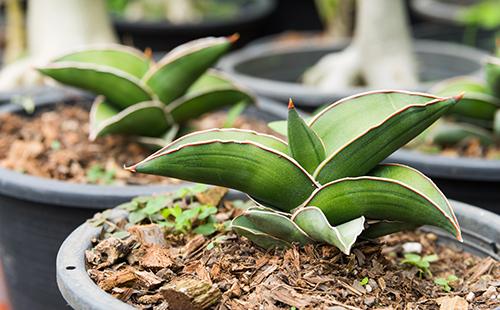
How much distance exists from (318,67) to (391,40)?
35 centimetres

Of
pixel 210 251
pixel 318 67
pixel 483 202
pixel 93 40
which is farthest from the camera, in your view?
pixel 318 67

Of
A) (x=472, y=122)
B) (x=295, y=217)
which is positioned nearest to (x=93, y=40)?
(x=472, y=122)

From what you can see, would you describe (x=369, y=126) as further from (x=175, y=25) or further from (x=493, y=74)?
(x=175, y=25)

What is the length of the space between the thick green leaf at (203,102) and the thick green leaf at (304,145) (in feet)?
2.60

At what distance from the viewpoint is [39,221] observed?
6.18 feet

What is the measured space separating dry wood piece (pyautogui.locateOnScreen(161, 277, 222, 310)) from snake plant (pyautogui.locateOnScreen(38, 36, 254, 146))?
0.82m

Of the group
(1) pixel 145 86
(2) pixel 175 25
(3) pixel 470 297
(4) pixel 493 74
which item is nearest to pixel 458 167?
(4) pixel 493 74

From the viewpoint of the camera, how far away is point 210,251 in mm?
1417

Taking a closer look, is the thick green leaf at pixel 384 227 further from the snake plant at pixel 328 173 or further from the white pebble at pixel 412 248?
the white pebble at pixel 412 248

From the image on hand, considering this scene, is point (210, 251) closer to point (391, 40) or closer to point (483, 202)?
point (483, 202)

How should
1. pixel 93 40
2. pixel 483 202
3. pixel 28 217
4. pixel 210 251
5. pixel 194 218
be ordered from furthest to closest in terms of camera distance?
pixel 93 40 → pixel 483 202 → pixel 28 217 → pixel 194 218 → pixel 210 251

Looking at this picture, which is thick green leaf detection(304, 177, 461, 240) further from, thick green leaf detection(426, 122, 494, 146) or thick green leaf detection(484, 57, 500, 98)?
thick green leaf detection(426, 122, 494, 146)

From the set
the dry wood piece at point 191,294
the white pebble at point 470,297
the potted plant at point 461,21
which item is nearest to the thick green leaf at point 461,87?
the white pebble at point 470,297

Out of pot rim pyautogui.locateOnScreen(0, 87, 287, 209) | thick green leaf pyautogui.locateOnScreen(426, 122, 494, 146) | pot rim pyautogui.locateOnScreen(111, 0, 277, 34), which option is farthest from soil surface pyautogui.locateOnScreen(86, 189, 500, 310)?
pot rim pyautogui.locateOnScreen(111, 0, 277, 34)
